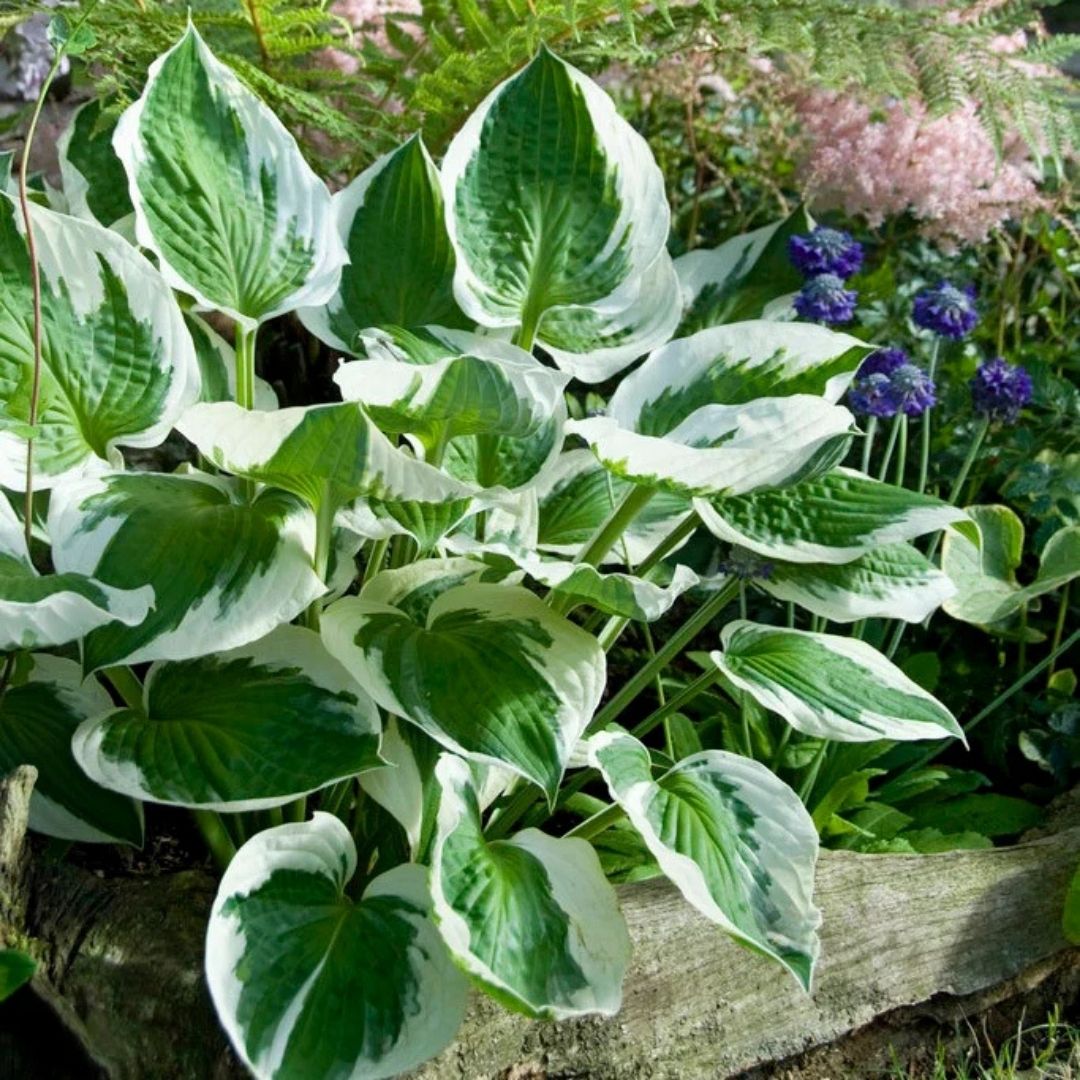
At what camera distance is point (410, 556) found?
1.28 metres

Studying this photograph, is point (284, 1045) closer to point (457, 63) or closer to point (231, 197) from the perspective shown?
point (231, 197)

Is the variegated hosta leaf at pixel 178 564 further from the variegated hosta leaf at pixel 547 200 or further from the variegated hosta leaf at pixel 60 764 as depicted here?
the variegated hosta leaf at pixel 547 200

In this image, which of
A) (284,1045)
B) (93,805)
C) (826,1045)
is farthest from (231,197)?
(826,1045)

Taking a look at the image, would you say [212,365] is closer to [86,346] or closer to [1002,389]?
[86,346]

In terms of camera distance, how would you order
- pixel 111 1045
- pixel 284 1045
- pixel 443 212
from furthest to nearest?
pixel 443 212, pixel 111 1045, pixel 284 1045

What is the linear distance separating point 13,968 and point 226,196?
2.22ft

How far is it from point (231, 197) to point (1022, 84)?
938 millimetres

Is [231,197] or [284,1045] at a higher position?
[231,197]

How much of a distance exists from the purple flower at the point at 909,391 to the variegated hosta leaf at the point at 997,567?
14 centimetres

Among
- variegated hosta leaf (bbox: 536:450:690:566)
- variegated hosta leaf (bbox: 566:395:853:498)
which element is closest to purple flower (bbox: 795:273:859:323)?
variegated hosta leaf (bbox: 536:450:690:566)

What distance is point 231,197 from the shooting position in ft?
3.92

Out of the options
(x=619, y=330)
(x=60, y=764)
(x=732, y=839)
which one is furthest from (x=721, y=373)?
(x=60, y=764)

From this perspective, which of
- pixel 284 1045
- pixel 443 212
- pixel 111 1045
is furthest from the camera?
pixel 443 212

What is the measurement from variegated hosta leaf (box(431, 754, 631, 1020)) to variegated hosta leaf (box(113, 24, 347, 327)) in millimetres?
461
